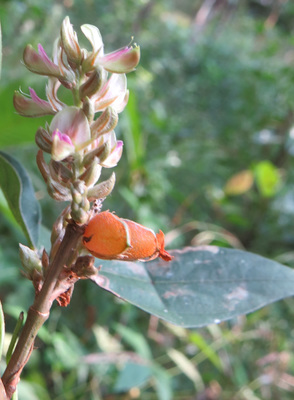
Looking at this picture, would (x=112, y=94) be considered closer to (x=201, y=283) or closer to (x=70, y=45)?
(x=70, y=45)

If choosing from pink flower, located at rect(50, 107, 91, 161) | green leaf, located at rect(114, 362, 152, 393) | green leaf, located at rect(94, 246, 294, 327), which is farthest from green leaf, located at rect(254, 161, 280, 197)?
pink flower, located at rect(50, 107, 91, 161)

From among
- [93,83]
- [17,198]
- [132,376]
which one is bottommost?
[132,376]

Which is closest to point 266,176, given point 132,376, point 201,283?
point 132,376

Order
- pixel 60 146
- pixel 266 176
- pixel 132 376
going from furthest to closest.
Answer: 1. pixel 266 176
2. pixel 132 376
3. pixel 60 146

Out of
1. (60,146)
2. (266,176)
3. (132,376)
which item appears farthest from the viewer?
(266,176)

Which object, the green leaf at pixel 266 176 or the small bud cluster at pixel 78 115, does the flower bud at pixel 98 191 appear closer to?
the small bud cluster at pixel 78 115

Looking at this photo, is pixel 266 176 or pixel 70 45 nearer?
pixel 70 45

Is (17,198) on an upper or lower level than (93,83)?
lower
